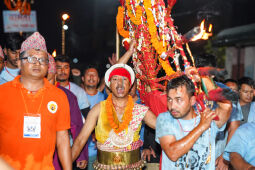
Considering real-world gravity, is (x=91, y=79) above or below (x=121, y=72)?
below

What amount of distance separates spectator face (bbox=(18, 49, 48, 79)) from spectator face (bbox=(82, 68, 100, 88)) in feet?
7.78

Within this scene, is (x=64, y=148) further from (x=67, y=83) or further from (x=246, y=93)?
(x=246, y=93)

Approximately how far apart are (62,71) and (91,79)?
816 millimetres

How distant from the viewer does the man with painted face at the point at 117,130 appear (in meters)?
3.23

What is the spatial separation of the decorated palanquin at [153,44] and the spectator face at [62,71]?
1.24 meters

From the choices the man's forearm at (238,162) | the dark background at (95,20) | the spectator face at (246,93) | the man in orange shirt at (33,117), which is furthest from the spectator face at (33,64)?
the dark background at (95,20)

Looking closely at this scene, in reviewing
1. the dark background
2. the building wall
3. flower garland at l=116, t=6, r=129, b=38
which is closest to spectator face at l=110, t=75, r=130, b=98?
flower garland at l=116, t=6, r=129, b=38

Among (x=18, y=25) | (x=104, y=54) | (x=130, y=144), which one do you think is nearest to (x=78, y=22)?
(x=104, y=54)

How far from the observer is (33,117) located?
2.68m

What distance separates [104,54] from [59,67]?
11916 mm

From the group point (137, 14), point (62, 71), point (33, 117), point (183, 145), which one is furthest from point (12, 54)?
point (183, 145)

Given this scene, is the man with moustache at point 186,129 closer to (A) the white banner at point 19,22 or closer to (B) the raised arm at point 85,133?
(B) the raised arm at point 85,133

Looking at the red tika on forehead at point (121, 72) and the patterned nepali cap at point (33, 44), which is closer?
the patterned nepali cap at point (33, 44)

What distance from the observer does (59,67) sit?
15.0 feet
